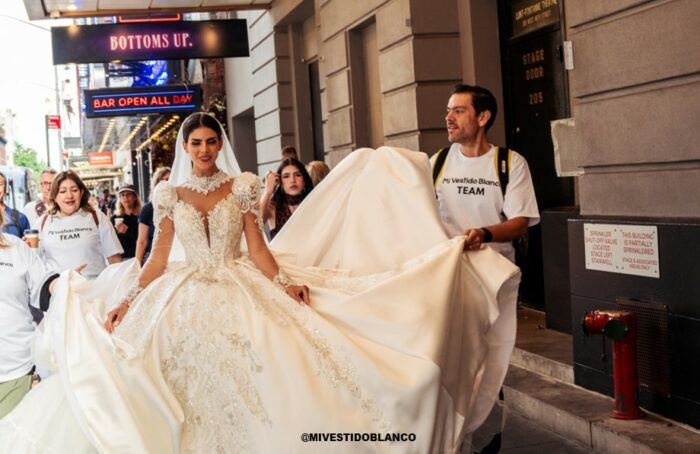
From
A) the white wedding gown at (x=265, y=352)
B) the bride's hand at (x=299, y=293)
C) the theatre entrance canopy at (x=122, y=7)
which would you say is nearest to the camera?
the white wedding gown at (x=265, y=352)

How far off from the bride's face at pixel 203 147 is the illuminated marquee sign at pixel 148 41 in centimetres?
1072

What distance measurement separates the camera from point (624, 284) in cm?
674

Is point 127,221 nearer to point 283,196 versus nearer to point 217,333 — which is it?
point 283,196

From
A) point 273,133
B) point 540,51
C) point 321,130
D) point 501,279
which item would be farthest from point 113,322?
point 273,133

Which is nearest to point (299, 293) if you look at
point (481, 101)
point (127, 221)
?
point (481, 101)

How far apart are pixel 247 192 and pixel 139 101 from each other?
1596cm

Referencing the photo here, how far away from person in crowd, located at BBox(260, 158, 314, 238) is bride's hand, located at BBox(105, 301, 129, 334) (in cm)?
353

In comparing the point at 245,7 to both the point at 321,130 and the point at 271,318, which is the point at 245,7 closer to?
the point at 321,130

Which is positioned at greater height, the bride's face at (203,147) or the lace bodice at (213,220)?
the bride's face at (203,147)

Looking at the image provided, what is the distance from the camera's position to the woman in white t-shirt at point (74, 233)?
9.06 meters

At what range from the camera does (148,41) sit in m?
16.1

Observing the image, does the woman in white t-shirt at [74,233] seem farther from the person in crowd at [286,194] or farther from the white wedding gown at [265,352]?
the white wedding gown at [265,352]

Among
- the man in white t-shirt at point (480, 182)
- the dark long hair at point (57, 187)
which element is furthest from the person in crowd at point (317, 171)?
the man in white t-shirt at point (480, 182)

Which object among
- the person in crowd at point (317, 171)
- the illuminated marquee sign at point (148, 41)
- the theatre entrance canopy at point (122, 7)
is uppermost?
the theatre entrance canopy at point (122, 7)
